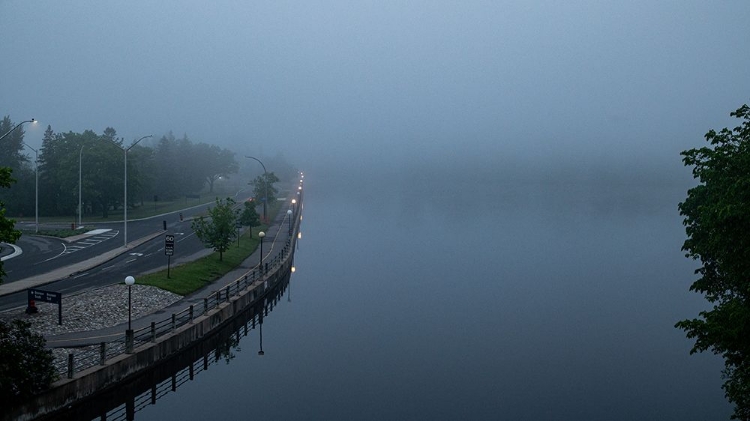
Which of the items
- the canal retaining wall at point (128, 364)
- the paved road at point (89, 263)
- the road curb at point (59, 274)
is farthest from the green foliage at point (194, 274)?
the road curb at point (59, 274)

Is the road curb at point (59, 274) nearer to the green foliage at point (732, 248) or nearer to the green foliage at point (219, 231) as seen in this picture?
the green foliage at point (219, 231)

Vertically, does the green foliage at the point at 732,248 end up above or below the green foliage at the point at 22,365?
above

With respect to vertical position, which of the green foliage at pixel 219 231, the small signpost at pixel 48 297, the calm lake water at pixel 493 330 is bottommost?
the calm lake water at pixel 493 330

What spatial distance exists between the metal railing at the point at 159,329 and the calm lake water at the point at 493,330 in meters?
2.63

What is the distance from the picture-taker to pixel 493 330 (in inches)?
1597

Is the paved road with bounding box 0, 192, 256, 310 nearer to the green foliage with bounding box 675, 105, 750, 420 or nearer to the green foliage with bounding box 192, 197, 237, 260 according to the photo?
the green foliage with bounding box 192, 197, 237, 260

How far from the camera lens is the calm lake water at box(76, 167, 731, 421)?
27922mm

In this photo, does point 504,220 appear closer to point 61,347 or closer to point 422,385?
point 422,385

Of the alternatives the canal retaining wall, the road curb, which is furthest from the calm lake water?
the road curb

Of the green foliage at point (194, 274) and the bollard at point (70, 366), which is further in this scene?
the green foliage at point (194, 274)

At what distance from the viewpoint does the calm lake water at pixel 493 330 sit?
91.6 ft

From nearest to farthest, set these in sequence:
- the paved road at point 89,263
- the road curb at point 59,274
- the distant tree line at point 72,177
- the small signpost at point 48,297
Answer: the small signpost at point 48,297, the road curb at point 59,274, the paved road at point 89,263, the distant tree line at point 72,177

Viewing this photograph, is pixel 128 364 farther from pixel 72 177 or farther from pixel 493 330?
pixel 72 177

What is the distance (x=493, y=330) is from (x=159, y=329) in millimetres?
21196
